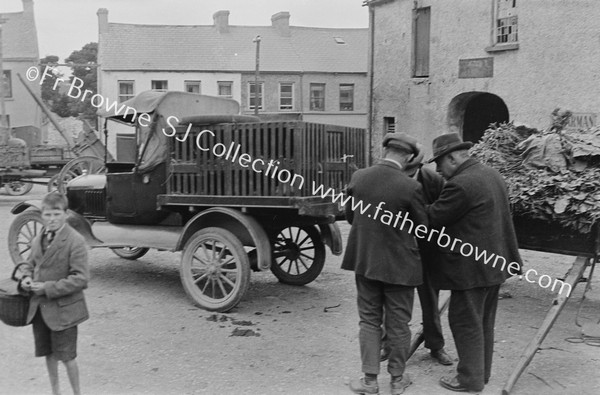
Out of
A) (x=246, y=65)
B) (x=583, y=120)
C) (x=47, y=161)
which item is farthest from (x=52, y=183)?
(x=246, y=65)

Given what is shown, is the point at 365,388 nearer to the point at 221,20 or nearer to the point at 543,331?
the point at 543,331

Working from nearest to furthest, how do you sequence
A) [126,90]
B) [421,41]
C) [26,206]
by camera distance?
[26,206]
[421,41]
[126,90]

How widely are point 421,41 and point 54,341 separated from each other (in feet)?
45.6

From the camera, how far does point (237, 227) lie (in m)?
6.50

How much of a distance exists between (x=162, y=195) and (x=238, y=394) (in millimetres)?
2986

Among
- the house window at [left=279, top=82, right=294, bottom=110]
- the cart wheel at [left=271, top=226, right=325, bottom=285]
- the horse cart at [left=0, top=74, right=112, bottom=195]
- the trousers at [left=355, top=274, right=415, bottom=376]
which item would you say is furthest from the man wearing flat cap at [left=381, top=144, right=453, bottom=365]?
the house window at [left=279, top=82, right=294, bottom=110]

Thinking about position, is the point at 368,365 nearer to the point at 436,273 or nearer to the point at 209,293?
the point at 436,273

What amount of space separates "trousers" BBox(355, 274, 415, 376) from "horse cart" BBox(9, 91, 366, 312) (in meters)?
1.65

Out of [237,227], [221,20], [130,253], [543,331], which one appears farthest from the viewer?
[221,20]

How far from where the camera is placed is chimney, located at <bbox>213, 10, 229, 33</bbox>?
36656mm

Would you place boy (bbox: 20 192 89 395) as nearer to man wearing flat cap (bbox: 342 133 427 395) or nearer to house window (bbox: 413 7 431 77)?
man wearing flat cap (bbox: 342 133 427 395)

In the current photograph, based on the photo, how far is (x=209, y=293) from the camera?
6.79 m

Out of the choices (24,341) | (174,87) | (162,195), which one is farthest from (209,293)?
(174,87)

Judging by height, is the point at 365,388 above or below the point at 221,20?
below
